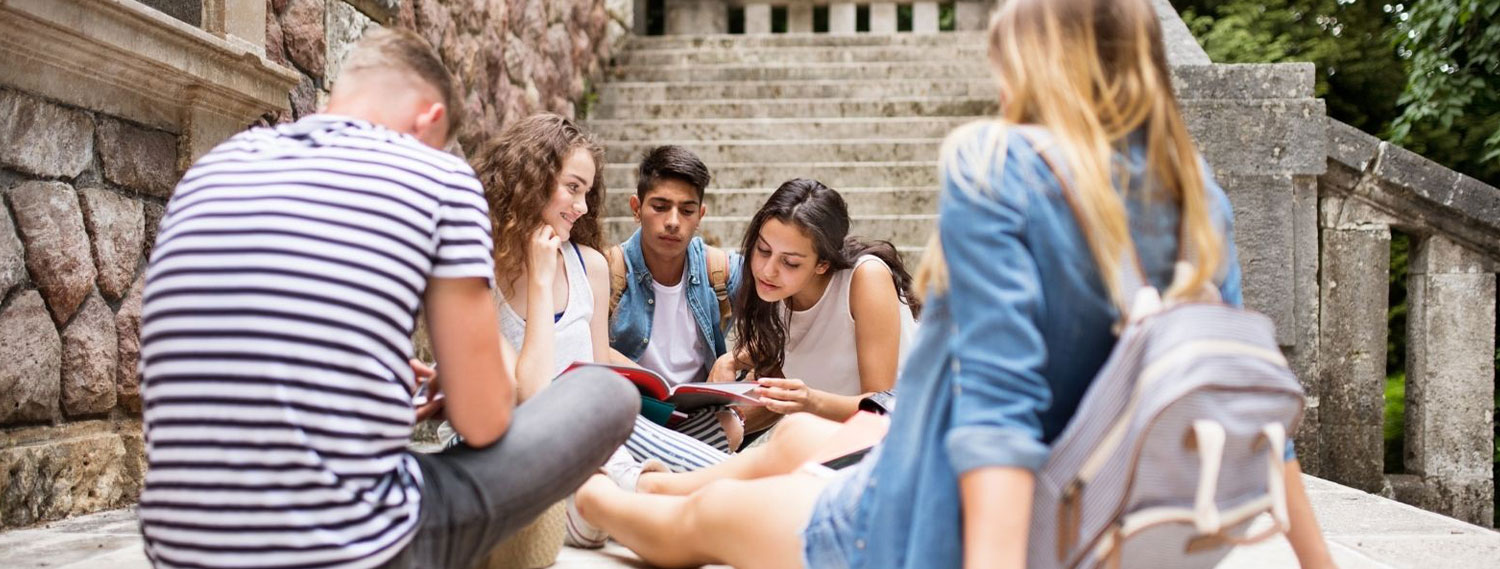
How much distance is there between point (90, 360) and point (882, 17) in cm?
722

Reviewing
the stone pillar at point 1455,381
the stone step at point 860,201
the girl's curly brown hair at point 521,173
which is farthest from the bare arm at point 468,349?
the stone step at point 860,201

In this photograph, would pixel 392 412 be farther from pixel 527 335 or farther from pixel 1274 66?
pixel 1274 66

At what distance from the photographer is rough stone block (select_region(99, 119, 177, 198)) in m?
2.66

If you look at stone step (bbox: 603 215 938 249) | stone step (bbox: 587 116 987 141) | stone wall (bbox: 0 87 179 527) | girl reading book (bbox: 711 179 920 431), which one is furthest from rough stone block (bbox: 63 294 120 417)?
stone step (bbox: 587 116 987 141)

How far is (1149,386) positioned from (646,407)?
169 cm

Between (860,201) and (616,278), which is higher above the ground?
(616,278)

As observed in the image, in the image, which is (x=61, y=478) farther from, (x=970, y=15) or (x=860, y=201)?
(x=970, y=15)

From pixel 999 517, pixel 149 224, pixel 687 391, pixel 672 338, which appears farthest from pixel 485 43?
pixel 999 517

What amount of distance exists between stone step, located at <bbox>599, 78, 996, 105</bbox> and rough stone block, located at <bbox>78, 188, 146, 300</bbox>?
14.0ft

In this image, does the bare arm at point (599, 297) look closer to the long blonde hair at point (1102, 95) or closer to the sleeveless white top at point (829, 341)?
the sleeveless white top at point (829, 341)

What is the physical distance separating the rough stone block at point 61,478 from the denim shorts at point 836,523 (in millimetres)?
1609

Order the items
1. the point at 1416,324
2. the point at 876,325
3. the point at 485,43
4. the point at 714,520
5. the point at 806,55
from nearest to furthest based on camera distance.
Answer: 1. the point at 714,520
2. the point at 876,325
3. the point at 1416,324
4. the point at 485,43
5. the point at 806,55

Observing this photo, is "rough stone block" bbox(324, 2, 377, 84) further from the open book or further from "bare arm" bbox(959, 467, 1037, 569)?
"bare arm" bbox(959, 467, 1037, 569)

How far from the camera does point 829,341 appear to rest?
3121mm
